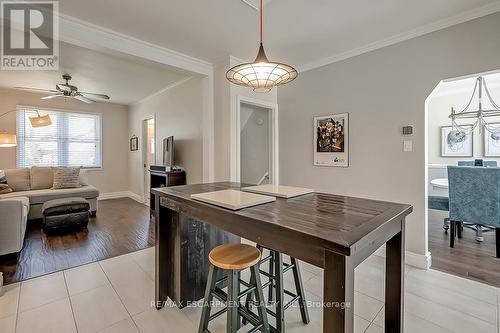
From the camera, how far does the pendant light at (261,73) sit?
159cm

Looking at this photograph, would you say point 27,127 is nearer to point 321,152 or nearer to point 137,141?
point 137,141

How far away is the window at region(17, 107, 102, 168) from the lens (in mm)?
5172

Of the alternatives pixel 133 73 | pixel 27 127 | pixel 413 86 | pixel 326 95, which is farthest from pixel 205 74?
pixel 27 127

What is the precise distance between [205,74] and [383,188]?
112 inches

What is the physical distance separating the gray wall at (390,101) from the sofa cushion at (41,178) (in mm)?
4829

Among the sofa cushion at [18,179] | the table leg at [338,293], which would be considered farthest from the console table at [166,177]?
the table leg at [338,293]

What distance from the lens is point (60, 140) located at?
18.3 feet

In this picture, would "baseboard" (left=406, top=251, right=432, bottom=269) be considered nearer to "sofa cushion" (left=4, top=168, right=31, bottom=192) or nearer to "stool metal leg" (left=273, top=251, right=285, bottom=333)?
"stool metal leg" (left=273, top=251, right=285, bottom=333)

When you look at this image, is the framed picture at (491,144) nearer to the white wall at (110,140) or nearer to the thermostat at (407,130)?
the thermostat at (407,130)

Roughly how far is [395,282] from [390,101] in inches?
83.6

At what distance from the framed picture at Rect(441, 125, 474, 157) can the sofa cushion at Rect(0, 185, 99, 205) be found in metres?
6.98

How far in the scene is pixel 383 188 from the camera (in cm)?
281

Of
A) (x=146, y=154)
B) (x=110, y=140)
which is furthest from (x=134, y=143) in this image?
(x=110, y=140)

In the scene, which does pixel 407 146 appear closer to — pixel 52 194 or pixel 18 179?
pixel 52 194
